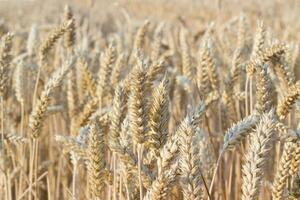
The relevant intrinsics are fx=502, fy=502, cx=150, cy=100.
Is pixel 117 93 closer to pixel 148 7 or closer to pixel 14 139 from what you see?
pixel 14 139

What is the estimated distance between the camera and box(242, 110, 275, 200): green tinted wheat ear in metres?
1.04

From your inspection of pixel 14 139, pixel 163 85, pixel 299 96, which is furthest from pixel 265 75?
pixel 14 139

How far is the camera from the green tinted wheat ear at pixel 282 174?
1.15 meters

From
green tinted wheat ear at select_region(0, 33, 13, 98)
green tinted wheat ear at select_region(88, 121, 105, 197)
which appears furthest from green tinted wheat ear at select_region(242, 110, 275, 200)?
green tinted wheat ear at select_region(0, 33, 13, 98)

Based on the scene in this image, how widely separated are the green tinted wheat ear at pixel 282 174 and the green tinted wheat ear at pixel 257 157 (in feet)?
0.41

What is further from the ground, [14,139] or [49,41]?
[49,41]

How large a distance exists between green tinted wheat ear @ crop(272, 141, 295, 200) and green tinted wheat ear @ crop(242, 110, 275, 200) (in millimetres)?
124

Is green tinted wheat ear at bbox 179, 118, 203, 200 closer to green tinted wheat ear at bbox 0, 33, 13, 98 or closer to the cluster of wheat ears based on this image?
the cluster of wheat ears

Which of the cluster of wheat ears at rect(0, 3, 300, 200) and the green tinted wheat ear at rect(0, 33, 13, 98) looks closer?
the cluster of wheat ears at rect(0, 3, 300, 200)

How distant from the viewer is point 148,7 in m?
12.2

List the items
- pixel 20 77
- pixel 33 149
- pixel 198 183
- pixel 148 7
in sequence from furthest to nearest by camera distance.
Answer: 1. pixel 148 7
2. pixel 20 77
3. pixel 33 149
4. pixel 198 183

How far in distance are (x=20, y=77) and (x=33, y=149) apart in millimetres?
590

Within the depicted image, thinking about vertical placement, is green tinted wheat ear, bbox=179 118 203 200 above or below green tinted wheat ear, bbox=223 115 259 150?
below

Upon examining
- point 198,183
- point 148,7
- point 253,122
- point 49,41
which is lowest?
point 198,183
